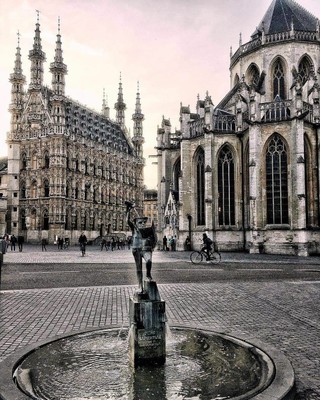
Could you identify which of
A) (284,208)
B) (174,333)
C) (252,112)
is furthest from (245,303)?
(252,112)

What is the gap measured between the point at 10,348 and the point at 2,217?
6187cm

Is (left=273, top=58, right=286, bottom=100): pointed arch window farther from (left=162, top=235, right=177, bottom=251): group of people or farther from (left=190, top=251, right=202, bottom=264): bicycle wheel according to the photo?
(left=190, top=251, right=202, bottom=264): bicycle wheel

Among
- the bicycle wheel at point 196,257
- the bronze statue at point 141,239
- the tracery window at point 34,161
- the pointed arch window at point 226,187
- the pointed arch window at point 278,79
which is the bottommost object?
the bicycle wheel at point 196,257

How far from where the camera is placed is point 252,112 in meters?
33.3

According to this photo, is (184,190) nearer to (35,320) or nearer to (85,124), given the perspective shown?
(35,320)

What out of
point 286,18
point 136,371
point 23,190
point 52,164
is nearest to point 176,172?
point 286,18

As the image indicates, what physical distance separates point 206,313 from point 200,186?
95.9ft

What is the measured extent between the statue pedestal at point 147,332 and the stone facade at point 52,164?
→ 181 feet

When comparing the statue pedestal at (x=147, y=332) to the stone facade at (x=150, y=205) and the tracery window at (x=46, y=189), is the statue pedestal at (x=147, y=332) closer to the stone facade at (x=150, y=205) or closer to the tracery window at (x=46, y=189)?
the tracery window at (x=46, y=189)

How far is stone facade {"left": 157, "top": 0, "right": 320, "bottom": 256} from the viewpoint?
31.9 meters

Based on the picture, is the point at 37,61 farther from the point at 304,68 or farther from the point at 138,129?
the point at 304,68

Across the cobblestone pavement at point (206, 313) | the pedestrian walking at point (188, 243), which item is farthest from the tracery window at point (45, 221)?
the cobblestone pavement at point (206, 313)

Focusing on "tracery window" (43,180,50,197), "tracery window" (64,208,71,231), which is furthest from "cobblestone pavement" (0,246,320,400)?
"tracery window" (43,180,50,197)

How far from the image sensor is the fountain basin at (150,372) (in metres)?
4.30
